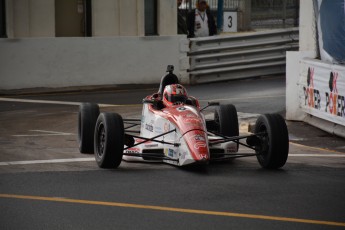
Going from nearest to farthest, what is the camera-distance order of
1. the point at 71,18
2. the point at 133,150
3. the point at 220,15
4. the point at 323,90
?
the point at 133,150 < the point at 323,90 < the point at 71,18 < the point at 220,15

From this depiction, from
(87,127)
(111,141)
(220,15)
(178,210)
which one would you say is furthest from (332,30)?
(220,15)

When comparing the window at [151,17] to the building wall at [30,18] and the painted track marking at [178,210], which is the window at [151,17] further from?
the painted track marking at [178,210]

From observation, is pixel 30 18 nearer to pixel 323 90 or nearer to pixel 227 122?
pixel 323 90

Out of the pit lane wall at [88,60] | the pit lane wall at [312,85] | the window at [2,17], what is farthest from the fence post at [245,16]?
the pit lane wall at [312,85]

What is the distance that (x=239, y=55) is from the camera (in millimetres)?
27266

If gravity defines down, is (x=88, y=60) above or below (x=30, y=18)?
below

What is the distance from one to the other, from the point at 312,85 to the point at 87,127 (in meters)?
5.54

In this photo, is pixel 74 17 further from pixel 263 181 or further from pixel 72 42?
pixel 263 181

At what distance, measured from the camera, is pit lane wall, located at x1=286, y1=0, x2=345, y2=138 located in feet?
56.4

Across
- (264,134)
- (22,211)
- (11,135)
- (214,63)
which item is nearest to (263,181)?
(264,134)

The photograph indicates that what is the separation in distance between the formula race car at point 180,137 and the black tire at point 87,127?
0.88 feet

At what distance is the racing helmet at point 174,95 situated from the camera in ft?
45.2

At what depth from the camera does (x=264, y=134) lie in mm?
13188

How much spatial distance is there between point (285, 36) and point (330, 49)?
1018 cm
